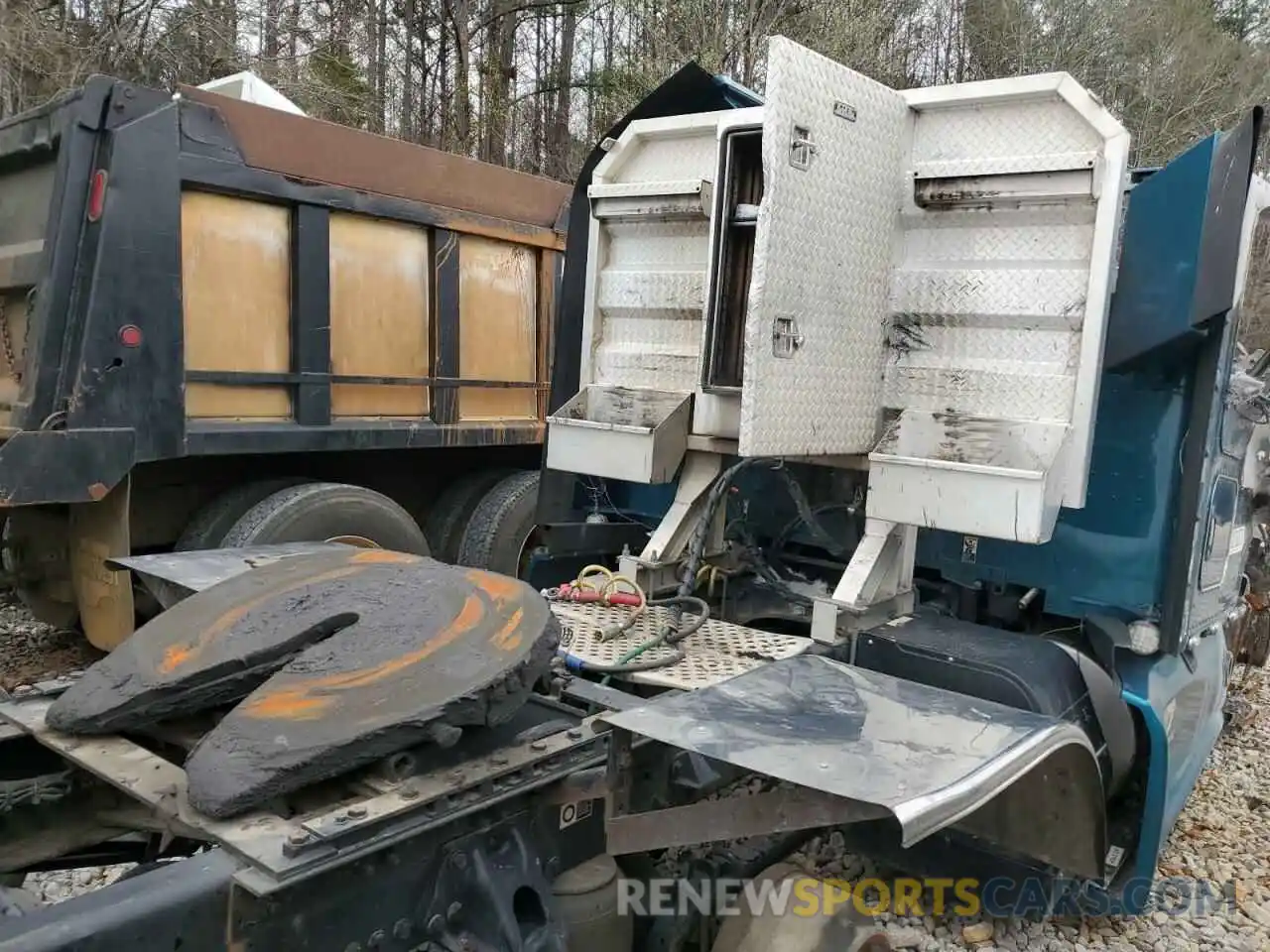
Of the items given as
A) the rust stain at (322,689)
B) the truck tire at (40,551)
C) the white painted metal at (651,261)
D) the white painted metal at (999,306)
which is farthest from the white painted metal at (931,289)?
the truck tire at (40,551)

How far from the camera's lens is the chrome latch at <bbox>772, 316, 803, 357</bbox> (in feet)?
9.64

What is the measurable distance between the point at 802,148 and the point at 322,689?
6.56 feet

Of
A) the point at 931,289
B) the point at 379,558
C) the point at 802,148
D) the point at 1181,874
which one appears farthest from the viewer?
the point at 1181,874

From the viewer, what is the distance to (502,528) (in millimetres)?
5988

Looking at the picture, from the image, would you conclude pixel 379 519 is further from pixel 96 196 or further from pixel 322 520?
pixel 96 196

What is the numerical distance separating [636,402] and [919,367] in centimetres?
103

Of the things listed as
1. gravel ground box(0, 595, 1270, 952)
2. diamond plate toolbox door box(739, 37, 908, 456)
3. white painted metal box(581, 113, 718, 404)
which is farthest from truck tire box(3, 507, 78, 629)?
diamond plate toolbox door box(739, 37, 908, 456)

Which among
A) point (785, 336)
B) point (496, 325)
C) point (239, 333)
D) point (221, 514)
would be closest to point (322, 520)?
point (221, 514)

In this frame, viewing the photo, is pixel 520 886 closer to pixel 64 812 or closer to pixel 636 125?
pixel 64 812

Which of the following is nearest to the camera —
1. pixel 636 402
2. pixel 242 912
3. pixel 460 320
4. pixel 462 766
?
pixel 242 912

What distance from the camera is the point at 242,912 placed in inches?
64.4

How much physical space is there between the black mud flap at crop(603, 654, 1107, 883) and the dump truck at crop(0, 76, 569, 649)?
3.12 meters

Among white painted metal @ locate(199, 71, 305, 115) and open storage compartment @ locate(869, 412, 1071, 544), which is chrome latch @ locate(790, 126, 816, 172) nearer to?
open storage compartment @ locate(869, 412, 1071, 544)

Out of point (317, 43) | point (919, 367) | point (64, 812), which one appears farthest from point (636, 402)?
point (317, 43)
